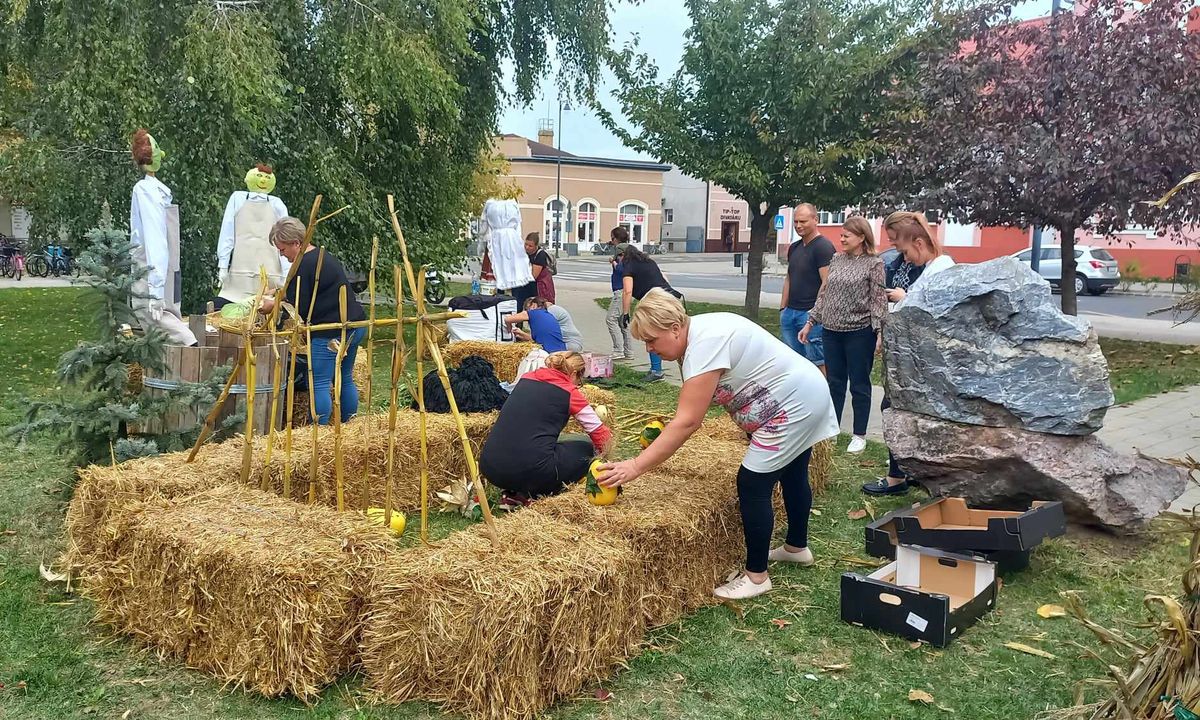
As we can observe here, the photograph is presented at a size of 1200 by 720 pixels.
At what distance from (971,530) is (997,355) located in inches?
47.9

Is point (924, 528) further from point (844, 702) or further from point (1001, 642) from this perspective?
point (844, 702)

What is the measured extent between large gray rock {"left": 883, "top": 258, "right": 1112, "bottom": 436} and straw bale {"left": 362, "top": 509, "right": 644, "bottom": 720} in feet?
8.37

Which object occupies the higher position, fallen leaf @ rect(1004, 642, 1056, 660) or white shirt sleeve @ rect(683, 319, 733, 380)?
white shirt sleeve @ rect(683, 319, 733, 380)

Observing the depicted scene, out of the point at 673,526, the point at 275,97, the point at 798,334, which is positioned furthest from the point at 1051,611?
the point at 275,97

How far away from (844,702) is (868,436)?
424 cm

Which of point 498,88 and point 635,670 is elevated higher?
point 498,88

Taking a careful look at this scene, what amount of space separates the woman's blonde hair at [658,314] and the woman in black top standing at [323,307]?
2349 millimetres

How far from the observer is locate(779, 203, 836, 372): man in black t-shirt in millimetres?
6867

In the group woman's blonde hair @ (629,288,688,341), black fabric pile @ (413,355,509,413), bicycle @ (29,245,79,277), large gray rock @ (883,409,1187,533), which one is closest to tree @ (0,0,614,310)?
black fabric pile @ (413,355,509,413)

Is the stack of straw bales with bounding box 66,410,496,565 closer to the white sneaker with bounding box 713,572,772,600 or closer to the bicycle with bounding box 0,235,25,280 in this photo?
the white sneaker with bounding box 713,572,772,600

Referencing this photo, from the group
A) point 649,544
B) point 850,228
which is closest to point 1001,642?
point 649,544

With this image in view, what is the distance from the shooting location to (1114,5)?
1178 cm

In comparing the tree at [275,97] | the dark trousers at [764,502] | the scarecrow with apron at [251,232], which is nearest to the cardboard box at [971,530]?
the dark trousers at [764,502]

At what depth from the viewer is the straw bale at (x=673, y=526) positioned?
3611 mm
